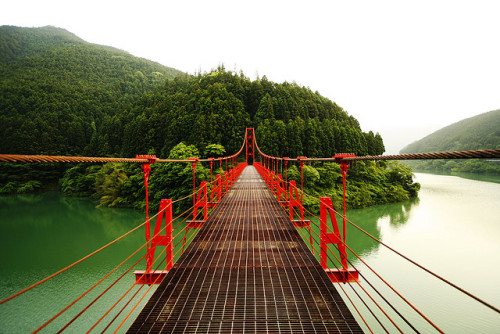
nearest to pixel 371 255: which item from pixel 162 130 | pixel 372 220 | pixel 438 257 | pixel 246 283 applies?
pixel 438 257

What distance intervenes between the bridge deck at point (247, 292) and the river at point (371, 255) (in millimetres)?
6708

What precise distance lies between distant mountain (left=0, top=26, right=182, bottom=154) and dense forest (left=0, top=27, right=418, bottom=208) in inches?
5.9

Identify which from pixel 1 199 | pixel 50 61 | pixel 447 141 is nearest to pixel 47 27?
pixel 50 61

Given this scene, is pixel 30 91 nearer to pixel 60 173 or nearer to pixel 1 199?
pixel 60 173

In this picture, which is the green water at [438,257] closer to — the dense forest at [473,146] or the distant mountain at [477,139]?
the dense forest at [473,146]

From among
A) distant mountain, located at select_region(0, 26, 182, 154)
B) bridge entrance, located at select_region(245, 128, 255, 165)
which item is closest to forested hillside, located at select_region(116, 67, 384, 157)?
bridge entrance, located at select_region(245, 128, 255, 165)

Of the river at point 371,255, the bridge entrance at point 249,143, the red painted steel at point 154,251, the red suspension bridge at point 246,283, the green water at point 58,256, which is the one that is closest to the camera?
the red suspension bridge at point 246,283

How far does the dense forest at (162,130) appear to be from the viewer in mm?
18734

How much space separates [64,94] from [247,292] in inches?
1862

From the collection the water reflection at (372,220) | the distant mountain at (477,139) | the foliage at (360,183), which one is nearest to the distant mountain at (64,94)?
the foliage at (360,183)

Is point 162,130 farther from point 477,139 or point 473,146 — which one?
point 477,139

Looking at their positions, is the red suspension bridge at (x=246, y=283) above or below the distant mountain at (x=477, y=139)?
below

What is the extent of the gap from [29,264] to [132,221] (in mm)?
5301

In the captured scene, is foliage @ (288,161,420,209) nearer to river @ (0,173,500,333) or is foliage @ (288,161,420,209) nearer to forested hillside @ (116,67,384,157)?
river @ (0,173,500,333)
